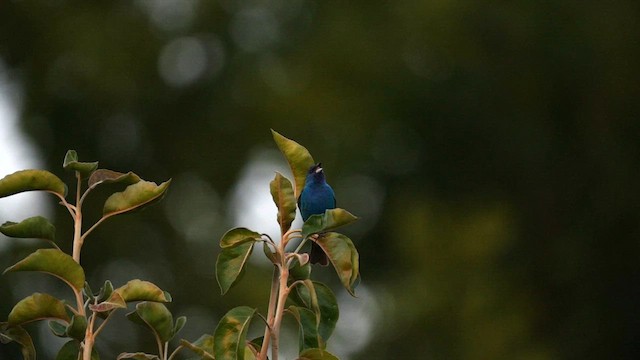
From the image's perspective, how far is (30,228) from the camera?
2531 millimetres

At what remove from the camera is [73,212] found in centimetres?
250

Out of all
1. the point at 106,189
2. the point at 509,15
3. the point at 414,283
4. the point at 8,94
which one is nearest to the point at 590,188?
the point at 509,15

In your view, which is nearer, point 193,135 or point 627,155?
point 627,155

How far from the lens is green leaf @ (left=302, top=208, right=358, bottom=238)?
2.49m

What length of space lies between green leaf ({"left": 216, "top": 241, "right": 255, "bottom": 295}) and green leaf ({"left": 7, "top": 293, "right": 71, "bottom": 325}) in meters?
0.29

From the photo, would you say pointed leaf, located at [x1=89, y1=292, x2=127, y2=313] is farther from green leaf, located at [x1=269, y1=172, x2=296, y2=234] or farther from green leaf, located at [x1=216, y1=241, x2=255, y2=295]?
green leaf, located at [x1=269, y1=172, x2=296, y2=234]

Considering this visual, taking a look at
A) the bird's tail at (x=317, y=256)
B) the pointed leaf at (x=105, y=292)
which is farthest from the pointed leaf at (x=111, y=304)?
the bird's tail at (x=317, y=256)

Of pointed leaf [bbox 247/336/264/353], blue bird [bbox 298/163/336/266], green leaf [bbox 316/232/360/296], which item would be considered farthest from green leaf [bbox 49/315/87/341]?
blue bird [bbox 298/163/336/266]

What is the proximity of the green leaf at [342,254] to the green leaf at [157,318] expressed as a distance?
317 millimetres

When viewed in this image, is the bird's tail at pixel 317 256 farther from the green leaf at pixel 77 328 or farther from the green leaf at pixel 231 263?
the green leaf at pixel 77 328

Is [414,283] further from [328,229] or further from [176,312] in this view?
[328,229]

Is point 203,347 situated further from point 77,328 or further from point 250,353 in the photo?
point 77,328

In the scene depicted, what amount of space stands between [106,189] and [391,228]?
104 inches

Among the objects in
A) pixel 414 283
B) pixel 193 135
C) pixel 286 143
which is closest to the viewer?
pixel 286 143
